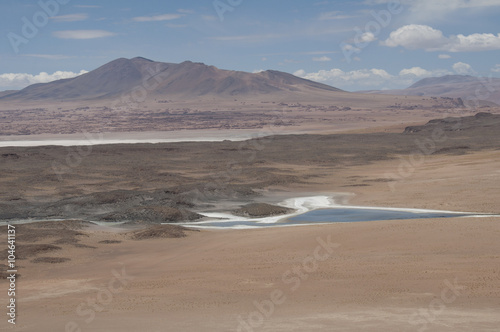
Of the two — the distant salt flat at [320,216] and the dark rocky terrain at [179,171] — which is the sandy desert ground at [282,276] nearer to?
the distant salt flat at [320,216]

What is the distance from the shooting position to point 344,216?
29.4 m

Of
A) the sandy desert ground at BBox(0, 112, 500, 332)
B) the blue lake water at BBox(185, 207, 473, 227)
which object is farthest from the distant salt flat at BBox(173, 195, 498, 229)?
the sandy desert ground at BBox(0, 112, 500, 332)

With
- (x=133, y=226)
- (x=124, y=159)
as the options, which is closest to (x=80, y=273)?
(x=133, y=226)

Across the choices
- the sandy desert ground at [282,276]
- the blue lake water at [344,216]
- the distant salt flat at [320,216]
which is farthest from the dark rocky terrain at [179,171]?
the sandy desert ground at [282,276]

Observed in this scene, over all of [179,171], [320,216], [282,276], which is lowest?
[320,216]

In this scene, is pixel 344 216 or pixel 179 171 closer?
pixel 344 216

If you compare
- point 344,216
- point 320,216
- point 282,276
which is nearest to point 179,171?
point 320,216

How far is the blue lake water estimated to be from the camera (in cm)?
2823

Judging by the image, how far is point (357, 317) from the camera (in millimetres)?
13422

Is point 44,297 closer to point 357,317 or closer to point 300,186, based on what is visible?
point 357,317

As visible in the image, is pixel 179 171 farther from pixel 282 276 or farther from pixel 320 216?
pixel 282 276

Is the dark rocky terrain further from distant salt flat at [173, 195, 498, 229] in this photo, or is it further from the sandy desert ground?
the sandy desert ground

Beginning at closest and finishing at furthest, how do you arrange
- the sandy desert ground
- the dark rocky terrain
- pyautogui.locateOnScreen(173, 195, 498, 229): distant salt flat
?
the sandy desert ground, pyautogui.locateOnScreen(173, 195, 498, 229): distant salt flat, the dark rocky terrain

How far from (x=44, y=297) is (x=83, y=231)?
1011 centimetres
